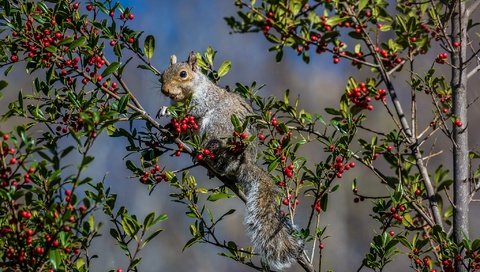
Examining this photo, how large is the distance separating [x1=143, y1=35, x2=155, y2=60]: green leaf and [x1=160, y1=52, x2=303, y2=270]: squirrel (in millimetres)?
288

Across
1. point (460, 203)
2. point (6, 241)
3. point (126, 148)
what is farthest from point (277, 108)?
point (6, 241)

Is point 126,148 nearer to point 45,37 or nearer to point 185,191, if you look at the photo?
point 185,191

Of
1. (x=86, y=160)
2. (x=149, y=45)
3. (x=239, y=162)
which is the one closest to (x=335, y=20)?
(x=149, y=45)

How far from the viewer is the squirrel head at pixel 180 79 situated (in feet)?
15.0

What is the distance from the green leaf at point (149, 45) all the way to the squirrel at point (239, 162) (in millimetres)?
288

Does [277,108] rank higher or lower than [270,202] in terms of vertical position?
higher

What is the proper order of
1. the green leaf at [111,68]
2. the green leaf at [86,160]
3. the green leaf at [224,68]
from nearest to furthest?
the green leaf at [86,160]
the green leaf at [111,68]
the green leaf at [224,68]

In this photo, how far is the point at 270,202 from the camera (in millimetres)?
3801

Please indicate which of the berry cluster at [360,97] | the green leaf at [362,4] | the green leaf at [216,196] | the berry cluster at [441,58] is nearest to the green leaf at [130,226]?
the green leaf at [216,196]

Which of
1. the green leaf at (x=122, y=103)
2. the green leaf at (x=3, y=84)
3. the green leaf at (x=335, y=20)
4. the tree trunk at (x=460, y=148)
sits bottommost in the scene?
the tree trunk at (x=460, y=148)

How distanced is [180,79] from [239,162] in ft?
2.84

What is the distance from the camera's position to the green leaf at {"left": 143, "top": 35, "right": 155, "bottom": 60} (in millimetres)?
3527

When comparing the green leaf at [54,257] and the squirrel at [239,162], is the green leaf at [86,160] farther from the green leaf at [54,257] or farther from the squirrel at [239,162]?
the squirrel at [239,162]

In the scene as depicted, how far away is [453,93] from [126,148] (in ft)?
5.43
